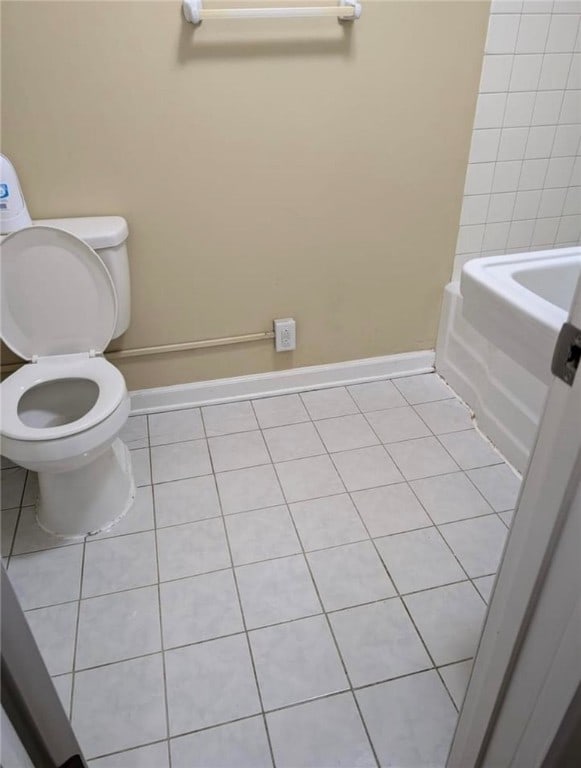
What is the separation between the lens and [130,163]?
5.60 feet

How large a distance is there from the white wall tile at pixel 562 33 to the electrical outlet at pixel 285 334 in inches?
49.7

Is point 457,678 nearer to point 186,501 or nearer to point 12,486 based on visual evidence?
point 186,501

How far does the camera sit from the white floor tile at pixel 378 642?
126 cm

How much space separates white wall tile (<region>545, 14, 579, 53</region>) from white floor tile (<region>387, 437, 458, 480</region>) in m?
1.38

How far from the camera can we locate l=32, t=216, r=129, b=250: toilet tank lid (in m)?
1.63

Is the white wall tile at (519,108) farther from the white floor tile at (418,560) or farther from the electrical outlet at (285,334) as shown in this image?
the white floor tile at (418,560)

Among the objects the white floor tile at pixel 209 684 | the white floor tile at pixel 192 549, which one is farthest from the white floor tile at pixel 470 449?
the white floor tile at pixel 209 684

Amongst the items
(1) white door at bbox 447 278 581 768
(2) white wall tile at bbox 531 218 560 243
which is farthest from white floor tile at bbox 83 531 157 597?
(2) white wall tile at bbox 531 218 560 243

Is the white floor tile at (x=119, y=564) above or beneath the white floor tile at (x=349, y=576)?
above

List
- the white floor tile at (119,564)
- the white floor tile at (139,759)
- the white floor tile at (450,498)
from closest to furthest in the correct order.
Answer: the white floor tile at (139,759) < the white floor tile at (119,564) < the white floor tile at (450,498)

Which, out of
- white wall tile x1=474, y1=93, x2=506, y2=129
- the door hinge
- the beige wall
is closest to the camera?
the door hinge

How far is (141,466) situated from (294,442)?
0.54 m

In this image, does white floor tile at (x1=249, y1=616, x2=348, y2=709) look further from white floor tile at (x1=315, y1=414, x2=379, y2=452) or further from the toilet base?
white floor tile at (x1=315, y1=414, x2=379, y2=452)

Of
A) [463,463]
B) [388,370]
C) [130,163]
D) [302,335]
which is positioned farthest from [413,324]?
[130,163]
